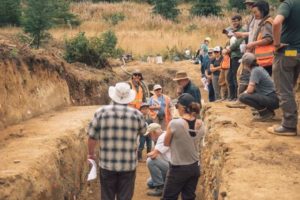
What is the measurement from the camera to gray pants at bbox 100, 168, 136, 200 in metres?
7.09

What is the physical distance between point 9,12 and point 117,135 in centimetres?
2668

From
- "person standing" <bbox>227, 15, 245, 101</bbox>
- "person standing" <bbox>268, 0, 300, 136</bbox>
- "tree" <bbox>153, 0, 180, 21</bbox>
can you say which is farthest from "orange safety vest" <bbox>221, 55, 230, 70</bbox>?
"tree" <bbox>153, 0, 180, 21</bbox>

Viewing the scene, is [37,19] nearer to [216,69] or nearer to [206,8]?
[216,69]

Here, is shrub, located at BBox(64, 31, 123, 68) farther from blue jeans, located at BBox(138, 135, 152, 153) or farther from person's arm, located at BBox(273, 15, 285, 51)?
person's arm, located at BBox(273, 15, 285, 51)

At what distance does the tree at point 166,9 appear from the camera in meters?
42.2

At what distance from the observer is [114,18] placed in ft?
129

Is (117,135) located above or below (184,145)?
above

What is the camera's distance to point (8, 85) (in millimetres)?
11477

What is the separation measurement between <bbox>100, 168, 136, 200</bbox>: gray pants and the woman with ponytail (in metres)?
0.77

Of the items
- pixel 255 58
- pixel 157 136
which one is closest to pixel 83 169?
pixel 157 136

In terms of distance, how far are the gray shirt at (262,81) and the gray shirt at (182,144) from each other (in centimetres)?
243

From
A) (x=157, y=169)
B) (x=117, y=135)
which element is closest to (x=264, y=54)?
(x=157, y=169)

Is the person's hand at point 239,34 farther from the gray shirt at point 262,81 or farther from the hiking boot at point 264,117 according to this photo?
the hiking boot at point 264,117

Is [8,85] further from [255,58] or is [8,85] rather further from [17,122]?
[255,58]
